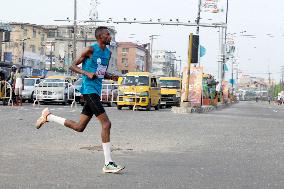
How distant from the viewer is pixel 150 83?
106 ft

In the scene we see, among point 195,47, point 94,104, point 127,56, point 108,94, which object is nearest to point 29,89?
point 108,94

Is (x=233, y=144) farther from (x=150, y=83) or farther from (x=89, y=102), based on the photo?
(x=150, y=83)

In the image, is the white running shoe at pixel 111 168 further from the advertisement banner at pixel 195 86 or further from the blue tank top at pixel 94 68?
the advertisement banner at pixel 195 86

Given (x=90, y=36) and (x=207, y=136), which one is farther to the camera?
(x=90, y=36)

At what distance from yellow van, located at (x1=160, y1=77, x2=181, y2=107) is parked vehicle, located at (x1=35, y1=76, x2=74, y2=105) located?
A: 691 cm

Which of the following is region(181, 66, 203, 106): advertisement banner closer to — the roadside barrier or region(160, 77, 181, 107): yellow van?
region(160, 77, 181, 107): yellow van

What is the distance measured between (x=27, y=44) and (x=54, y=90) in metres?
83.2

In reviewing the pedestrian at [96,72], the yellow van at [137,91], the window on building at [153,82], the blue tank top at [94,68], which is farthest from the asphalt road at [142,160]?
the window on building at [153,82]

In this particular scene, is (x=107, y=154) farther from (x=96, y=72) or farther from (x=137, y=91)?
(x=137, y=91)

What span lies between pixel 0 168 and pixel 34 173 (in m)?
0.58

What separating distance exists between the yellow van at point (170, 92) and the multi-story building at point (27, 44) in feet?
207

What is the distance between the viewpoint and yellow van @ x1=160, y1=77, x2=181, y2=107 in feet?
133

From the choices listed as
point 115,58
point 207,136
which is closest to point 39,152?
point 207,136

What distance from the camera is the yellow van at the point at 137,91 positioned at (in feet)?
102
